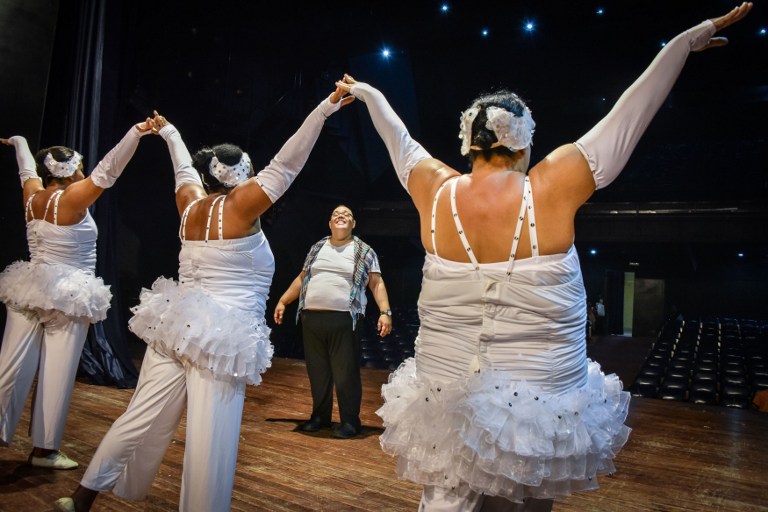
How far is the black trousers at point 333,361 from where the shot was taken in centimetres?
374

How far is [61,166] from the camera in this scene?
2988 mm

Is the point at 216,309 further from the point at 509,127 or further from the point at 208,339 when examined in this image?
the point at 509,127

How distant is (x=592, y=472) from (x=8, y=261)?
5484 millimetres

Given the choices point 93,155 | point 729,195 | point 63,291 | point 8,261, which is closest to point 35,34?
point 93,155

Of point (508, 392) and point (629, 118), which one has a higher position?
point (629, 118)

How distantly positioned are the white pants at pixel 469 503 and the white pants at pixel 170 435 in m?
0.84

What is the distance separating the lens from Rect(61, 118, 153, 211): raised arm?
2.59m

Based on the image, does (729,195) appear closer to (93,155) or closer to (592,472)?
(93,155)

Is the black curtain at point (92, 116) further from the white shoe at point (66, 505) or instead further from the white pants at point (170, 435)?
the white pants at point (170, 435)

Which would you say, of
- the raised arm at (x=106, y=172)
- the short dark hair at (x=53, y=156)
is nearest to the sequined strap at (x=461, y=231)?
the raised arm at (x=106, y=172)

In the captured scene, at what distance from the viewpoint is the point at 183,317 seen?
1.95 meters

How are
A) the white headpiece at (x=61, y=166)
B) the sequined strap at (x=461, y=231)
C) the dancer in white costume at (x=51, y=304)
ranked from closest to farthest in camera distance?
the sequined strap at (x=461, y=231)
the dancer in white costume at (x=51, y=304)
the white headpiece at (x=61, y=166)

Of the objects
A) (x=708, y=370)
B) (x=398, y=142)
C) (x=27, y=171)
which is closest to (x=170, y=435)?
(x=398, y=142)

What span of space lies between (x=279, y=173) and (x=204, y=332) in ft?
1.90
